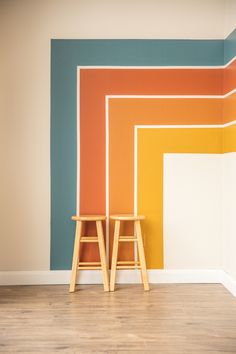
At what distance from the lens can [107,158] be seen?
4148 millimetres

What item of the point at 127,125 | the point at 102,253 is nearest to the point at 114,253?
the point at 102,253

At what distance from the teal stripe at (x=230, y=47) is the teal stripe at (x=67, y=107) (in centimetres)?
50

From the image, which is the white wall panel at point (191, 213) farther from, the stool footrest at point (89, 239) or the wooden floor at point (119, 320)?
the stool footrest at point (89, 239)

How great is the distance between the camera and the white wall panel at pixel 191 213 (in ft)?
13.7

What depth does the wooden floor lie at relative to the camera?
2.67 m

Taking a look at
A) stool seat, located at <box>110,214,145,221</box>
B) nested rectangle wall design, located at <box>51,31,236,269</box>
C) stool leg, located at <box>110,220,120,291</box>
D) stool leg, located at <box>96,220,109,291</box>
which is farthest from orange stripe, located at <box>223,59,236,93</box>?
stool leg, located at <box>96,220,109,291</box>

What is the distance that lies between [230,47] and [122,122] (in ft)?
3.66

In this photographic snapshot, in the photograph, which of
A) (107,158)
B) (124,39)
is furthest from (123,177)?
(124,39)

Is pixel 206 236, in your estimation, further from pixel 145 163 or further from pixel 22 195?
pixel 22 195

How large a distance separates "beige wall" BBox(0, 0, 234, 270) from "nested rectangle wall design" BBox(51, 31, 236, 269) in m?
0.09

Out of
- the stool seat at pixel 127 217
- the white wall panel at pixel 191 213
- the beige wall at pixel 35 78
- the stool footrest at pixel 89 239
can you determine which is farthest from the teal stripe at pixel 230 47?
the stool footrest at pixel 89 239

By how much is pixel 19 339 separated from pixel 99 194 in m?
1.64

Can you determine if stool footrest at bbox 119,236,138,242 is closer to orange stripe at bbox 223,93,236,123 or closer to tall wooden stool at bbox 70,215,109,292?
tall wooden stool at bbox 70,215,109,292

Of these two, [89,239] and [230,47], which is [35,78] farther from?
[230,47]
